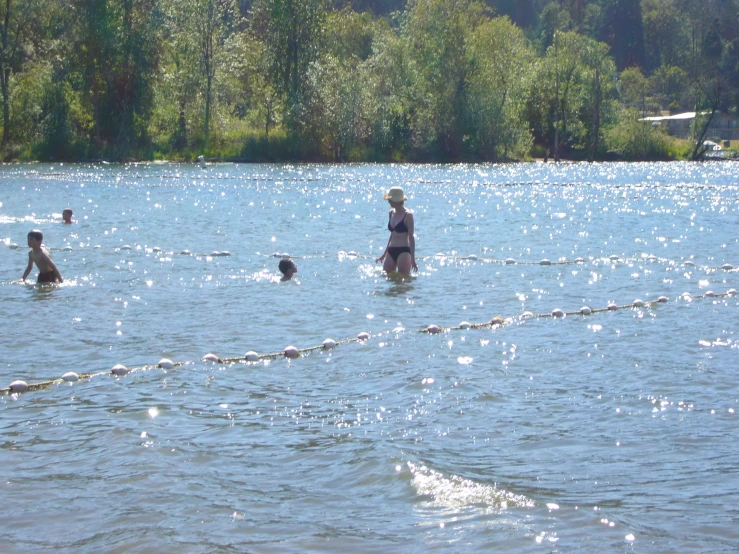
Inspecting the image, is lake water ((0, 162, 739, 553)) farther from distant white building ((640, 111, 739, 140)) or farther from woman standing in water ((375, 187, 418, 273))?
distant white building ((640, 111, 739, 140))

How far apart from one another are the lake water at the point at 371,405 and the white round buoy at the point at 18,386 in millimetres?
75

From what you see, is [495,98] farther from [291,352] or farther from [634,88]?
[634,88]

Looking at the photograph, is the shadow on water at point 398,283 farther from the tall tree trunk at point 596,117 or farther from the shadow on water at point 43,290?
the tall tree trunk at point 596,117

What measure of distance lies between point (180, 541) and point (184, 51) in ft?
220

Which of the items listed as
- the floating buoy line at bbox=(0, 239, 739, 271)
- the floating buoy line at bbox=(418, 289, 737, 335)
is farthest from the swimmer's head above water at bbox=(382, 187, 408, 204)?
the floating buoy line at bbox=(0, 239, 739, 271)

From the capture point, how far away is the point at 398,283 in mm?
17297

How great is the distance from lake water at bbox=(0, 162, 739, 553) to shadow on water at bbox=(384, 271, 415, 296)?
0.26 feet

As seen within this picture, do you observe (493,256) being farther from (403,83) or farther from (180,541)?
(403,83)

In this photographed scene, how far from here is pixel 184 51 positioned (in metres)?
70.4

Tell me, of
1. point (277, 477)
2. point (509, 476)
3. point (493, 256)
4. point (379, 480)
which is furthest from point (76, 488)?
point (493, 256)

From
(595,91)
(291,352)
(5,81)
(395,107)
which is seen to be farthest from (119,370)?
(595,91)

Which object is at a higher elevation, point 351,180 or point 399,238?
point 351,180

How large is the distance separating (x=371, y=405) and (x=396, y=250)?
8293 mm

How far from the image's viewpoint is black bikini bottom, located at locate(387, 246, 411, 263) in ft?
58.0
